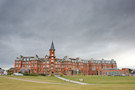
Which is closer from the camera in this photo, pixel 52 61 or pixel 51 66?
pixel 51 66

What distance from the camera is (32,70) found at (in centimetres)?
8769

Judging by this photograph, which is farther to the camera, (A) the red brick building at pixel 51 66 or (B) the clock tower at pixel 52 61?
(A) the red brick building at pixel 51 66

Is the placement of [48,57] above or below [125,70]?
above

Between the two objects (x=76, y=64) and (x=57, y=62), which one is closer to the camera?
(x=57, y=62)

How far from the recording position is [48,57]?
94.7m

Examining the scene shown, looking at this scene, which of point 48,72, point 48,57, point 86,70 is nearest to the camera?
point 48,72

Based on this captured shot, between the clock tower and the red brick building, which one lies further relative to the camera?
the red brick building

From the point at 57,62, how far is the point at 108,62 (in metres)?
49.3

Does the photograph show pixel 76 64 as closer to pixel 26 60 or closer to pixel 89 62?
pixel 89 62

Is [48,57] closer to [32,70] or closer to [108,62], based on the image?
[32,70]

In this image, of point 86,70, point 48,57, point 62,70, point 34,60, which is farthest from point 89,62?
point 34,60

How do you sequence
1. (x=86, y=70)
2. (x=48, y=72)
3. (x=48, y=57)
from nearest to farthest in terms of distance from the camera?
(x=48, y=72) → (x=48, y=57) → (x=86, y=70)

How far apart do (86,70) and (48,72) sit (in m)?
34.8

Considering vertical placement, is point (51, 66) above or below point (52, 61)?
below
